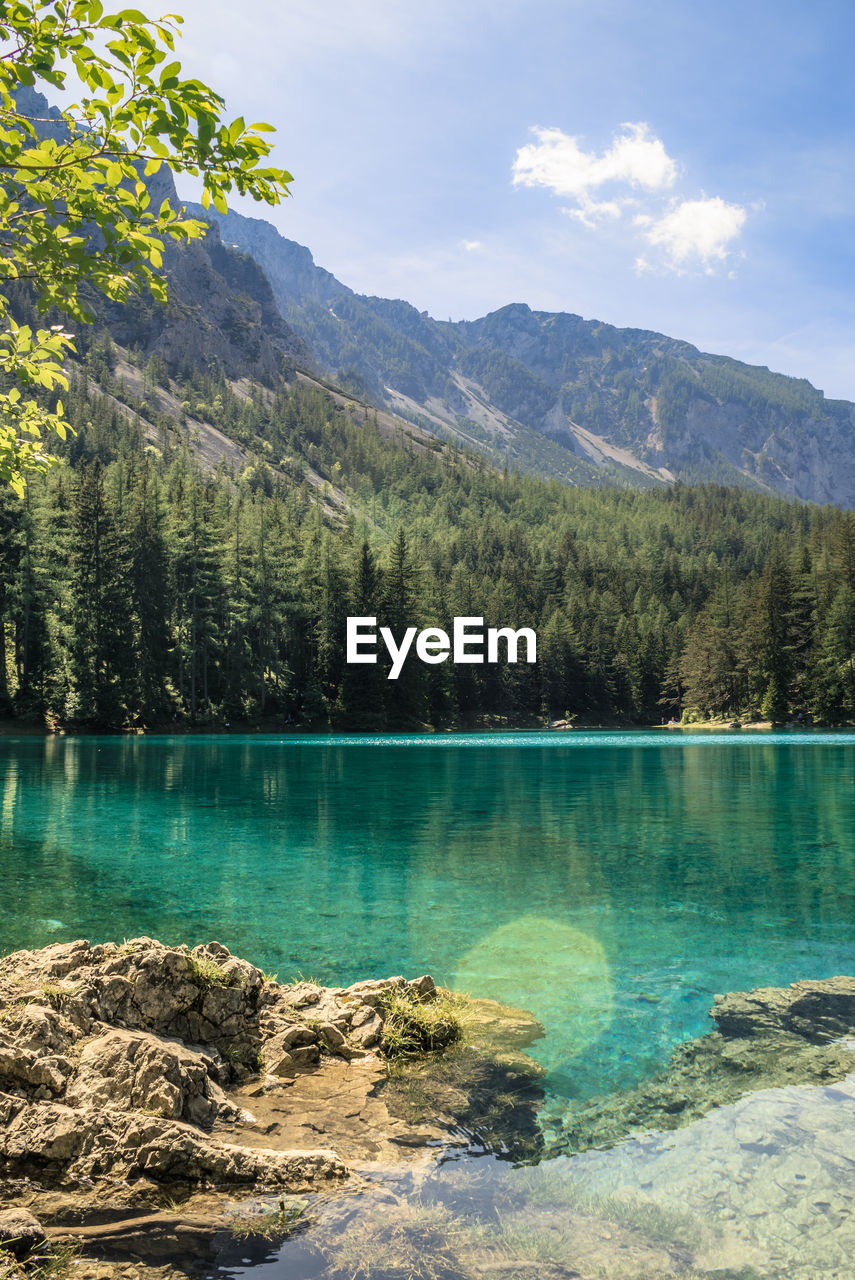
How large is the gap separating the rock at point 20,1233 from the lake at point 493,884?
1.26 meters

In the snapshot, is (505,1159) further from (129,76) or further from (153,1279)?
(129,76)

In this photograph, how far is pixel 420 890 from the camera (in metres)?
16.2

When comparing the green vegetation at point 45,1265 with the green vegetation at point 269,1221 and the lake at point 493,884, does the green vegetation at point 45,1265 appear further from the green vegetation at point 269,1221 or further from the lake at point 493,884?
the lake at point 493,884

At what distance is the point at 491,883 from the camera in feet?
54.6

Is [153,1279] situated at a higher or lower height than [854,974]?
higher

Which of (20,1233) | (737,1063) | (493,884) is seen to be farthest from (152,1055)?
(493,884)

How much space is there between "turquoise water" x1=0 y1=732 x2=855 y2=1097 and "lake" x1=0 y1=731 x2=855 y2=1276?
0.06 metres

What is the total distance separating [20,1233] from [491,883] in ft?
43.4

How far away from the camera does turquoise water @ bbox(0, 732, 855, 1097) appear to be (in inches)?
425

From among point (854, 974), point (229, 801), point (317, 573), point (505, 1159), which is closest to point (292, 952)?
point (505, 1159)

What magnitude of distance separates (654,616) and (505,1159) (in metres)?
144

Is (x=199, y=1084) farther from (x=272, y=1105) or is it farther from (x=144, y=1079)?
(x=272, y=1105)

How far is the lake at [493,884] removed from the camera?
10625 millimetres

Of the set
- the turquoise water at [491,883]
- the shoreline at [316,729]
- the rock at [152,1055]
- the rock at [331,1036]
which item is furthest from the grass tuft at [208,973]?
the shoreline at [316,729]
